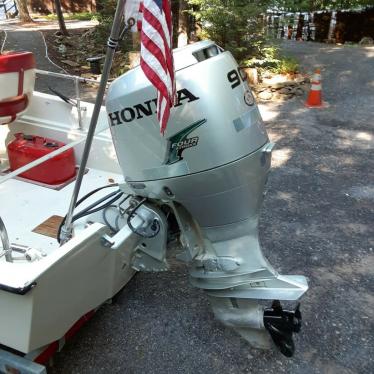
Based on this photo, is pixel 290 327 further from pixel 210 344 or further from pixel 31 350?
pixel 31 350

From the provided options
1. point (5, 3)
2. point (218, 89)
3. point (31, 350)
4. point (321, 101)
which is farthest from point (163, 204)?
point (5, 3)

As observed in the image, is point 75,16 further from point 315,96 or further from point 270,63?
point 315,96

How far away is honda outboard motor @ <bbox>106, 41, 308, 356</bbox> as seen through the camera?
177 centimetres

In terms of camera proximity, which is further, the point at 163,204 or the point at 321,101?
the point at 321,101

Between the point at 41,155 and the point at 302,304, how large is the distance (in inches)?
82.3

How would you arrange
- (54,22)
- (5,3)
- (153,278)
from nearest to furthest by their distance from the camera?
(153,278)
(54,22)
(5,3)

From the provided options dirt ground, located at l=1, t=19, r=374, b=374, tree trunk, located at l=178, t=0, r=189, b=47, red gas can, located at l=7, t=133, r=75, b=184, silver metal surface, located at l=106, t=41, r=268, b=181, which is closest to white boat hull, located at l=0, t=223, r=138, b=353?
silver metal surface, located at l=106, t=41, r=268, b=181

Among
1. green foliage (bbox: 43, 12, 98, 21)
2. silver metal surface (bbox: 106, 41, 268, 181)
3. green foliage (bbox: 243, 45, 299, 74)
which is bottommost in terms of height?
green foliage (bbox: 43, 12, 98, 21)

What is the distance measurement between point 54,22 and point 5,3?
4934mm

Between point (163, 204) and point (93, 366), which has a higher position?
point (163, 204)

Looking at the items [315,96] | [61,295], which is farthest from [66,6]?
[61,295]

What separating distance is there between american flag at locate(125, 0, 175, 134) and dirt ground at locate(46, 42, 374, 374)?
1.57m

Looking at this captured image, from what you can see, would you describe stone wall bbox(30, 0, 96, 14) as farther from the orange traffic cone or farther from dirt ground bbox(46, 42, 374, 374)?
dirt ground bbox(46, 42, 374, 374)

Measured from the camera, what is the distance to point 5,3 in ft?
68.2
